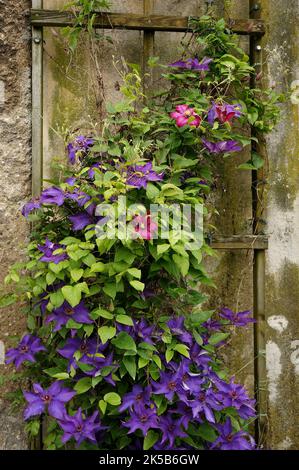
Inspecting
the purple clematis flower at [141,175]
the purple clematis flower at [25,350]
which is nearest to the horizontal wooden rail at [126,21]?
the purple clematis flower at [141,175]

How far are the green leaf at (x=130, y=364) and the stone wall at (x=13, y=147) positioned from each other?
2.16 feet

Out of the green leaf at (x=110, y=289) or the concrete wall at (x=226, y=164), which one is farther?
the concrete wall at (x=226, y=164)

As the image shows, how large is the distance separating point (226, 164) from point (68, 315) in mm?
1103

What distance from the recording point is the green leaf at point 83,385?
1.90 m

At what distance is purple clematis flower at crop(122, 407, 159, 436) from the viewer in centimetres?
186

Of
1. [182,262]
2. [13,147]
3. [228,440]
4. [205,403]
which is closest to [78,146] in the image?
[13,147]

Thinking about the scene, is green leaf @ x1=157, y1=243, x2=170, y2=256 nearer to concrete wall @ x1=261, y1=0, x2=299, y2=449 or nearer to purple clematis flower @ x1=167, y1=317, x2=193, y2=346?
purple clematis flower @ x1=167, y1=317, x2=193, y2=346

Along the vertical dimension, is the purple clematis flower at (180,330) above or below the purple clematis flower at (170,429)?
above

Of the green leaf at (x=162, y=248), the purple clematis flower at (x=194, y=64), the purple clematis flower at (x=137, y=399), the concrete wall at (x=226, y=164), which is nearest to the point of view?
the green leaf at (x=162, y=248)

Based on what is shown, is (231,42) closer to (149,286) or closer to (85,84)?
(85,84)

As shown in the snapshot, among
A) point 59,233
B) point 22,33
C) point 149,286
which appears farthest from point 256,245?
point 22,33

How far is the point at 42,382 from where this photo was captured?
86.0 inches

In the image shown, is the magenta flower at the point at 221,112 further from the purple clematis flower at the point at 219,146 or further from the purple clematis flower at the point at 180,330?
the purple clematis flower at the point at 180,330

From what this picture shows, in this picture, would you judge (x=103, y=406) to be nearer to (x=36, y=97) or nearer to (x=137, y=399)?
(x=137, y=399)
